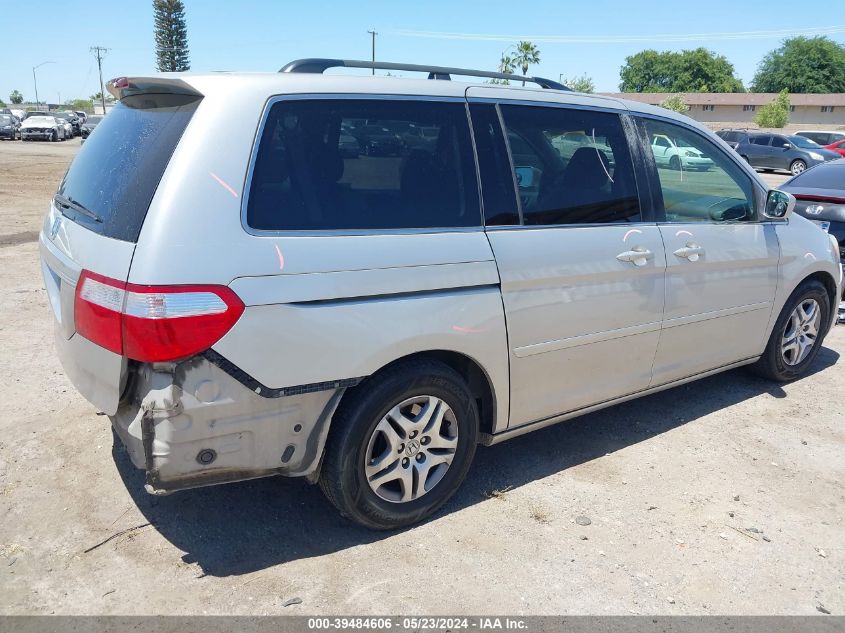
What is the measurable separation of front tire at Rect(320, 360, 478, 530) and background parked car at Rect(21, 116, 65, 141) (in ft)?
138

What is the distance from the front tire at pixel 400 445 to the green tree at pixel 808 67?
107435 millimetres

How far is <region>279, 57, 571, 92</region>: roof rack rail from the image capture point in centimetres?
315

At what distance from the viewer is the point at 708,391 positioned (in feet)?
17.0

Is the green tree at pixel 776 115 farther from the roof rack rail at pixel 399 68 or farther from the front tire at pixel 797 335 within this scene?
the roof rack rail at pixel 399 68

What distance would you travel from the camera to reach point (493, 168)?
10.9 ft

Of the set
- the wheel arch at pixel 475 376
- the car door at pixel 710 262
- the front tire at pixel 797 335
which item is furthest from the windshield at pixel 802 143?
the wheel arch at pixel 475 376

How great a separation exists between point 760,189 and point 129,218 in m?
3.89

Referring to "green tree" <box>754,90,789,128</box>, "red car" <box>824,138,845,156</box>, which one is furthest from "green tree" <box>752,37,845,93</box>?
"red car" <box>824,138,845,156</box>

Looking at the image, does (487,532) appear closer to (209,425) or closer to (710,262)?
(209,425)

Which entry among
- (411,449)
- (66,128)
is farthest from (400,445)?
(66,128)

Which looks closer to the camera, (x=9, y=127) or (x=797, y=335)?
(x=797, y=335)

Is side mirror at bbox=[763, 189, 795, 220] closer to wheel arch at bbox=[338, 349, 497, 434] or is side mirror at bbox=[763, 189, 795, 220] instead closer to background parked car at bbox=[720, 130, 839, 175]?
wheel arch at bbox=[338, 349, 497, 434]

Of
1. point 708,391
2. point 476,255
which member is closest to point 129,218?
point 476,255

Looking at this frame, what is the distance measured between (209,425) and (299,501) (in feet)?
3.39
